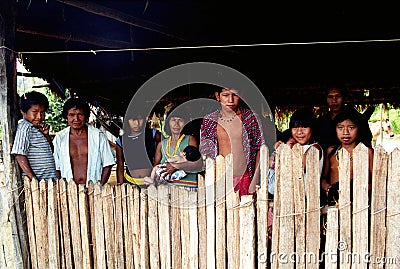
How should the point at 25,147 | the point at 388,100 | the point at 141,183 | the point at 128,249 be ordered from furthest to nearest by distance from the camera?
the point at 388,100 < the point at 141,183 < the point at 25,147 < the point at 128,249

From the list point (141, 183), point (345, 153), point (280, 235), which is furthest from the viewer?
point (141, 183)

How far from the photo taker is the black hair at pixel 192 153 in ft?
9.95

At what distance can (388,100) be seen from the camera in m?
6.44

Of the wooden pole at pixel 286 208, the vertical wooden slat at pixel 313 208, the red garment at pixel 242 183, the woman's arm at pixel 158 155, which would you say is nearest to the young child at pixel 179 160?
the woman's arm at pixel 158 155

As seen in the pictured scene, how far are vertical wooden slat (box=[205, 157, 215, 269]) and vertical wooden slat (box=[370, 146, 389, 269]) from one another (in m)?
0.90

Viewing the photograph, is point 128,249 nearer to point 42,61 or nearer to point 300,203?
point 300,203

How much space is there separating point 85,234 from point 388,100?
234 inches

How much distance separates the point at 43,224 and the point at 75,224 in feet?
0.87

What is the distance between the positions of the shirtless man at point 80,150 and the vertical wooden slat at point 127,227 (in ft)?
2.79

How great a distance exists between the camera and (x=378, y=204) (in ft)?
6.50

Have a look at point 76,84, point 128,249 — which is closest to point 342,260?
point 128,249

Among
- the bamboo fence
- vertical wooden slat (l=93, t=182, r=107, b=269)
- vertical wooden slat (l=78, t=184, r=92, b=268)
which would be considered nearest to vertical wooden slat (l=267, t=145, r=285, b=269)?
the bamboo fence

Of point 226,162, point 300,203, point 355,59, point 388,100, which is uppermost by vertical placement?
point 355,59

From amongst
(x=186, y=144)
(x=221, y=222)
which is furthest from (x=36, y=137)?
(x=221, y=222)
